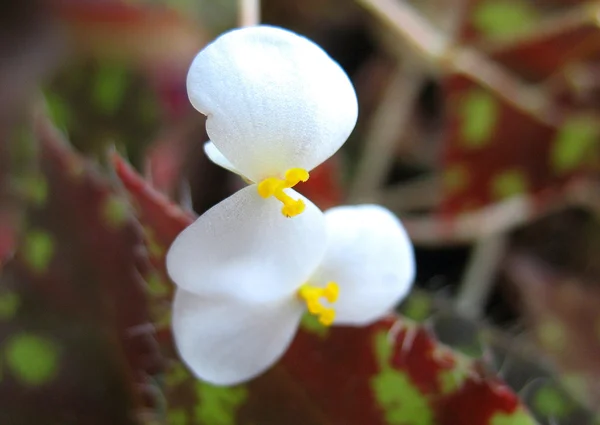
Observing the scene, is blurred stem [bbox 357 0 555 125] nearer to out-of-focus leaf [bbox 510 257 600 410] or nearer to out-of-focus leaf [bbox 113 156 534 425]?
out-of-focus leaf [bbox 510 257 600 410]

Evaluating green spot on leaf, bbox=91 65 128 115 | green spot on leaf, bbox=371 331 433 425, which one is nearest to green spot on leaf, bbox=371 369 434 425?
green spot on leaf, bbox=371 331 433 425

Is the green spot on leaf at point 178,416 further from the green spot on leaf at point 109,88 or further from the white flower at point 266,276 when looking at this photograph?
the green spot on leaf at point 109,88

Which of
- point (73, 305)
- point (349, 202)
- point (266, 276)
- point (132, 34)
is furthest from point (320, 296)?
point (132, 34)

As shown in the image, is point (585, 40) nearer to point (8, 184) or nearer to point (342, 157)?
point (342, 157)

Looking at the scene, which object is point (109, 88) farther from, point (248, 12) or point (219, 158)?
point (219, 158)

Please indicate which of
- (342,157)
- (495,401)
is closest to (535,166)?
(342,157)

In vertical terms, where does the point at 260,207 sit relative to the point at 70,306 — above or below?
above

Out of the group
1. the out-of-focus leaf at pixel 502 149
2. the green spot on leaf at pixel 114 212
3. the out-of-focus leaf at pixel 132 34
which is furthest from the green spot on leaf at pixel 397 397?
the out-of-focus leaf at pixel 132 34

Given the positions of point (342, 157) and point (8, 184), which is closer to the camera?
point (8, 184)
